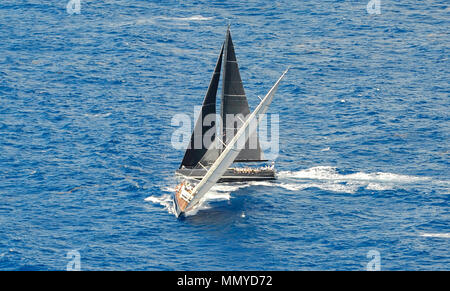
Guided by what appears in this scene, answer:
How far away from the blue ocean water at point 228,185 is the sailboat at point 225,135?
2.11m

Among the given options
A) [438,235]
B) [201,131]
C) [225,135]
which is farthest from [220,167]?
[438,235]

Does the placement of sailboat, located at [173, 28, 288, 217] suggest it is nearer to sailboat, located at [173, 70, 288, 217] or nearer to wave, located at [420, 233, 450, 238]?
sailboat, located at [173, 70, 288, 217]

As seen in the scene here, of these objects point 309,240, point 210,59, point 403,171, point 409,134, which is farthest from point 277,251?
point 210,59

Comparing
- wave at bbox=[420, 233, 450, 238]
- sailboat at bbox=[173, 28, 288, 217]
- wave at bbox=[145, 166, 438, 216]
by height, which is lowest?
wave at bbox=[420, 233, 450, 238]

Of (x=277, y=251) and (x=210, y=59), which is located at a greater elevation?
(x=210, y=59)

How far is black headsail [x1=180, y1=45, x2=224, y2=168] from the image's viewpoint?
130000 millimetres

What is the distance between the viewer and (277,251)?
375 ft

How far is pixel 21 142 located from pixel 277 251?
52.7 metres

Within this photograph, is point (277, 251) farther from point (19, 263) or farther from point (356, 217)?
point (19, 263)

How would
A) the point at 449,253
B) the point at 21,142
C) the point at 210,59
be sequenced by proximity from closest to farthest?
the point at 449,253, the point at 21,142, the point at 210,59

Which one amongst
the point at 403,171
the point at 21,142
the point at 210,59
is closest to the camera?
the point at 403,171

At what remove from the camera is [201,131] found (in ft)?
434

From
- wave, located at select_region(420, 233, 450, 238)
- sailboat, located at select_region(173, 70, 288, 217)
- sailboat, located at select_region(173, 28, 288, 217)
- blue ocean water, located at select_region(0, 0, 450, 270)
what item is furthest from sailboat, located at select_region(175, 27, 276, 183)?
wave, located at select_region(420, 233, 450, 238)
